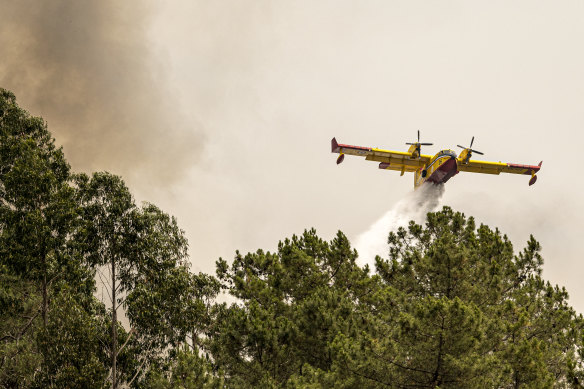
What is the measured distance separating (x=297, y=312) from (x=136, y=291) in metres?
7.97

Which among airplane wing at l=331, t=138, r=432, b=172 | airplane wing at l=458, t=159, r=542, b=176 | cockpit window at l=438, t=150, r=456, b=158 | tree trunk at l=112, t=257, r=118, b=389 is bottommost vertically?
tree trunk at l=112, t=257, r=118, b=389

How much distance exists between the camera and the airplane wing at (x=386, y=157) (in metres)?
40.2

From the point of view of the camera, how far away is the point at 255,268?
2116cm

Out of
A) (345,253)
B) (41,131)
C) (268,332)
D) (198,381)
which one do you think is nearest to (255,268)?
(345,253)

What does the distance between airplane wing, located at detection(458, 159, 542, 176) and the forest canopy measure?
76.0 feet

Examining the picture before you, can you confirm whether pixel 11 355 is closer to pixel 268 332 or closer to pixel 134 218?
pixel 134 218

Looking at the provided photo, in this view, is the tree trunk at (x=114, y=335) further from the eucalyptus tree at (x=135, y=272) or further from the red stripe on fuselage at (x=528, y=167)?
the red stripe on fuselage at (x=528, y=167)

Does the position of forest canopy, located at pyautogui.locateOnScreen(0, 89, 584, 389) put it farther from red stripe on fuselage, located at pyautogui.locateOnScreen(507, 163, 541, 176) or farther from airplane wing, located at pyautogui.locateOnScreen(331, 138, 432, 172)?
red stripe on fuselage, located at pyautogui.locateOnScreen(507, 163, 541, 176)

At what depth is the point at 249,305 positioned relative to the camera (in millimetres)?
17391

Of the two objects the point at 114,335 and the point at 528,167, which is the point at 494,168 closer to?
the point at 528,167

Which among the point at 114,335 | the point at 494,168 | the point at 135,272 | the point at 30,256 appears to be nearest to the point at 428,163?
the point at 494,168

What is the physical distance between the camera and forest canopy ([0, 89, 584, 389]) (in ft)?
44.7

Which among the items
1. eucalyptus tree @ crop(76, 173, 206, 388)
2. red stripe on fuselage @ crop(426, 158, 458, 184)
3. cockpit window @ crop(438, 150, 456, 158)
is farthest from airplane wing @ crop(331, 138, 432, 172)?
A: eucalyptus tree @ crop(76, 173, 206, 388)

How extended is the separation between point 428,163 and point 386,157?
3.73 meters
